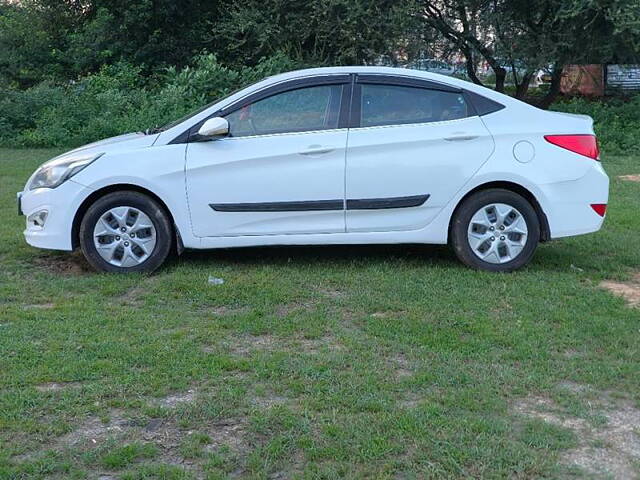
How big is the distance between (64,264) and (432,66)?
13132 mm

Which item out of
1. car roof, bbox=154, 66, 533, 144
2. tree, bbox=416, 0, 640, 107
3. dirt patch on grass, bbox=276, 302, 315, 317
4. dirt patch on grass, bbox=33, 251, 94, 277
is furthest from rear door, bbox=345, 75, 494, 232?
tree, bbox=416, 0, 640, 107

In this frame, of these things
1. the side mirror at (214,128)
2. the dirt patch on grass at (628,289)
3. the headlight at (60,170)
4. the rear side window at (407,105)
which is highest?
the rear side window at (407,105)

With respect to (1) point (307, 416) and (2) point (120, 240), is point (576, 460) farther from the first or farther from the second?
(2) point (120, 240)

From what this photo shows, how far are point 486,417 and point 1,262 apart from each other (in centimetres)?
466

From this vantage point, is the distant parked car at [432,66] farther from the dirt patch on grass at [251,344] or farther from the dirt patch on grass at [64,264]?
the dirt patch on grass at [251,344]

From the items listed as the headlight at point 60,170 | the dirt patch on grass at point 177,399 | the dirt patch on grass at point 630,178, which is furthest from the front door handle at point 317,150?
the dirt patch on grass at point 630,178

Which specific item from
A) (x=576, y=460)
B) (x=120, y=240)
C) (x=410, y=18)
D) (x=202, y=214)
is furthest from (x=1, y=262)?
(x=410, y=18)

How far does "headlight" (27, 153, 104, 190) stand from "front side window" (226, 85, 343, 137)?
3.82ft

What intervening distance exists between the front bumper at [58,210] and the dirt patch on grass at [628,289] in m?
4.08

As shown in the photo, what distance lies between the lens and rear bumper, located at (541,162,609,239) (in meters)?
6.70

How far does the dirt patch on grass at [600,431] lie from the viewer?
3.57m

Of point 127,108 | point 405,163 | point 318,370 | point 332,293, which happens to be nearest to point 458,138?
point 405,163

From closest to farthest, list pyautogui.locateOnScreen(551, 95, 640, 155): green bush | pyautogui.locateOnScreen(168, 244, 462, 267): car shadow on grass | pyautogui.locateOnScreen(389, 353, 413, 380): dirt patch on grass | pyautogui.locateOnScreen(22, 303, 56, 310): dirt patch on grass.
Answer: pyautogui.locateOnScreen(389, 353, 413, 380): dirt patch on grass
pyautogui.locateOnScreen(22, 303, 56, 310): dirt patch on grass
pyautogui.locateOnScreen(168, 244, 462, 267): car shadow on grass
pyautogui.locateOnScreen(551, 95, 640, 155): green bush

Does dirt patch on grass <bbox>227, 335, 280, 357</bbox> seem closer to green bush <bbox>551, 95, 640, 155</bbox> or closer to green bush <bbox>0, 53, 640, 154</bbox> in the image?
green bush <bbox>0, 53, 640, 154</bbox>
